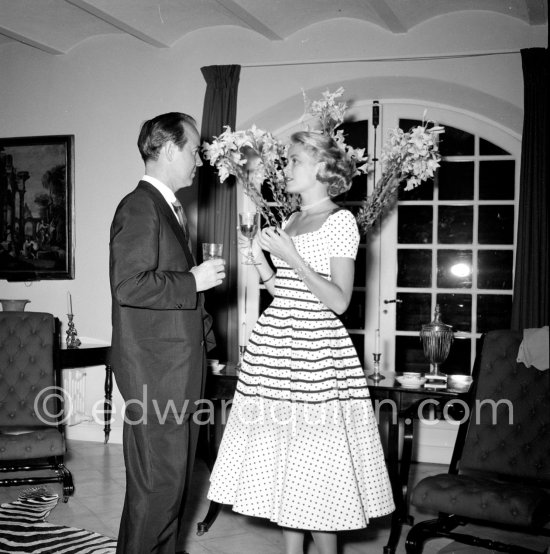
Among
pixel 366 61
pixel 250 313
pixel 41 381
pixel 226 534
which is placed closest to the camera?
pixel 226 534

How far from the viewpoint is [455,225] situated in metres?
5.43

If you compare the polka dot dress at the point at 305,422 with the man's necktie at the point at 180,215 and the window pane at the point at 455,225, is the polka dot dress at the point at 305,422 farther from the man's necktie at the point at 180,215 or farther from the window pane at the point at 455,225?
the window pane at the point at 455,225

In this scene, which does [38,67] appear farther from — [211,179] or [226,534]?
[226,534]

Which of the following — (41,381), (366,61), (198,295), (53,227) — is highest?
(366,61)

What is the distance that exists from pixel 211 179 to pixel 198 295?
3.02 metres

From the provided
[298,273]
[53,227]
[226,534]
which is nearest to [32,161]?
[53,227]

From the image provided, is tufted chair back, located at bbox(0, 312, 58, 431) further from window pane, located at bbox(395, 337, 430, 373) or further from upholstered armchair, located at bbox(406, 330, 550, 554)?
window pane, located at bbox(395, 337, 430, 373)

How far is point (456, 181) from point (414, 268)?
719 mm

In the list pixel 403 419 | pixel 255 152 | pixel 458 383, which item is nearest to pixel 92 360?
pixel 255 152

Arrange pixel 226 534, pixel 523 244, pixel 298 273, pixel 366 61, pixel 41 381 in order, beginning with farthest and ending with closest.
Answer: pixel 366 61, pixel 523 244, pixel 41 381, pixel 226 534, pixel 298 273

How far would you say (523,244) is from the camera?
4777 mm

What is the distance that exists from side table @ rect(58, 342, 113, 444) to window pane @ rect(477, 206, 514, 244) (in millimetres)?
2902

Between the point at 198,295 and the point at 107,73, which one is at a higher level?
the point at 107,73

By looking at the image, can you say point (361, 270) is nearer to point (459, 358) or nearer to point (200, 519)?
point (459, 358)
